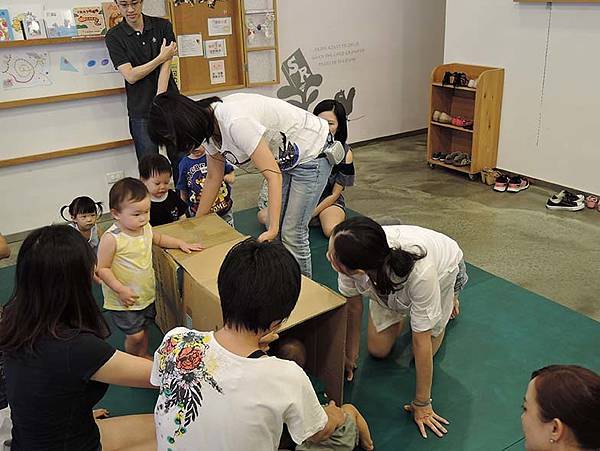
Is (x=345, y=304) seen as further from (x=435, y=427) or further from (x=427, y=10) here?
(x=427, y=10)

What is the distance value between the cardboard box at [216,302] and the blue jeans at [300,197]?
0.29 m

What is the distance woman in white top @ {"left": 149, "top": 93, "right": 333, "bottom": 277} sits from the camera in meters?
2.09

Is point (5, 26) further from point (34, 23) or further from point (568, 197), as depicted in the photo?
point (568, 197)

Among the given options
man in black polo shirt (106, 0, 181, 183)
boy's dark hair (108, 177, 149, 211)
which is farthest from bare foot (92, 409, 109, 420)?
man in black polo shirt (106, 0, 181, 183)

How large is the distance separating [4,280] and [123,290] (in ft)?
4.77

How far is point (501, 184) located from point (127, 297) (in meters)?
3.11

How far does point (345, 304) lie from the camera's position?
1949 mm

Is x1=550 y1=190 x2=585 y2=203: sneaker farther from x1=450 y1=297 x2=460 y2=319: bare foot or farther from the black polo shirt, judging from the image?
the black polo shirt

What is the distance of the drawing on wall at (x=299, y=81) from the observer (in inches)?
195

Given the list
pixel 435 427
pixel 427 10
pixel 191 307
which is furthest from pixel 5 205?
pixel 427 10

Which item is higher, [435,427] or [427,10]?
[427,10]

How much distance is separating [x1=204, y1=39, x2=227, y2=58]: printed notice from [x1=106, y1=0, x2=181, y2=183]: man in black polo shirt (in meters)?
0.53

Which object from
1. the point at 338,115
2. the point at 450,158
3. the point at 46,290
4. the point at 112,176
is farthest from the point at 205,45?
the point at 46,290

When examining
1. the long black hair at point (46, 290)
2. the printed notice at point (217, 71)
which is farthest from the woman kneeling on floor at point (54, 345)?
the printed notice at point (217, 71)
